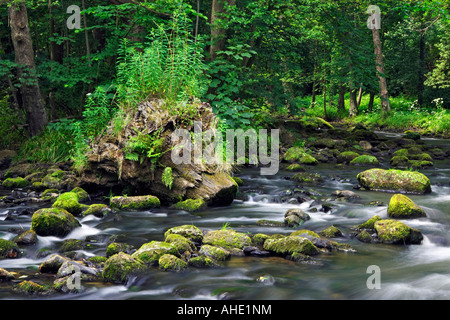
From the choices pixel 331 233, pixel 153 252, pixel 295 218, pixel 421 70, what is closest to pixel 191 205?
pixel 295 218

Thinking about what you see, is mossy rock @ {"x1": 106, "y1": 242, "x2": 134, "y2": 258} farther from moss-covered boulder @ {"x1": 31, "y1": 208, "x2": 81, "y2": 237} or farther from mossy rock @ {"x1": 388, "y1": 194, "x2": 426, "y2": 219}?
mossy rock @ {"x1": 388, "y1": 194, "x2": 426, "y2": 219}

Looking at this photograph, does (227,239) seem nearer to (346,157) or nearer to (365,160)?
(365,160)

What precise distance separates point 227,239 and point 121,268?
1.67 meters

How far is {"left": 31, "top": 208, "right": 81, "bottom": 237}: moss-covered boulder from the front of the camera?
6570mm

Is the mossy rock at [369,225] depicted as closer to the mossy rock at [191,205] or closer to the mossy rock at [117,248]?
the mossy rock at [191,205]

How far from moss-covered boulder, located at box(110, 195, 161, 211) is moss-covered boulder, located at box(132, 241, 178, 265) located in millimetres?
2762

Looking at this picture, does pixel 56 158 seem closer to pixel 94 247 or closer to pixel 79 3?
pixel 79 3

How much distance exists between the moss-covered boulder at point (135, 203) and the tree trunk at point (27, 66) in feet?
19.0

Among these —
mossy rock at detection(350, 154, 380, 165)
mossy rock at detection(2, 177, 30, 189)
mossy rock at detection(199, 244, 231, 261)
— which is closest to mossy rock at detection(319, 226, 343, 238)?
mossy rock at detection(199, 244, 231, 261)

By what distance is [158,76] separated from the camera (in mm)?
9641

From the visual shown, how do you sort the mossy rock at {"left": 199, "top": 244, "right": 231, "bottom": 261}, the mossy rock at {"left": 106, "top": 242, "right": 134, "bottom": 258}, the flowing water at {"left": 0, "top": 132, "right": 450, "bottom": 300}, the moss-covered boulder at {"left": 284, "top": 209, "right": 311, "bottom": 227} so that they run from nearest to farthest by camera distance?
1. the flowing water at {"left": 0, "top": 132, "right": 450, "bottom": 300}
2. the mossy rock at {"left": 199, "top": 244, "right": 231, "bottom": 261}
3. the mossy rock at {"left": 106, "top": 242, "right": 134, "bottom": 258}
4. the moss-covered boulder at {"left": 284, "top": 209, "right": 311, "bottom": 227}

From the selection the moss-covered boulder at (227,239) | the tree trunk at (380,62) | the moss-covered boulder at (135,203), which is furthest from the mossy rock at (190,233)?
the tree trunk at (380,62)

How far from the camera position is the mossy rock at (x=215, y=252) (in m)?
5.66
